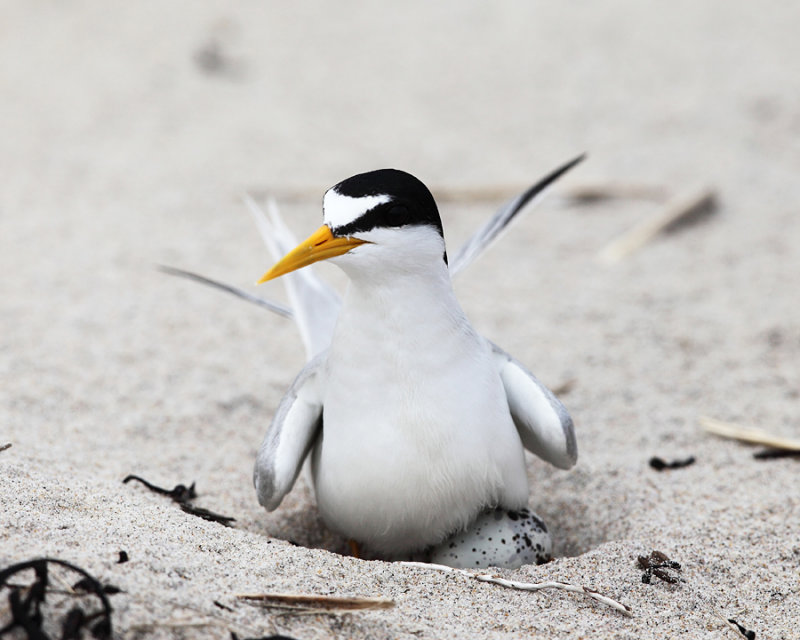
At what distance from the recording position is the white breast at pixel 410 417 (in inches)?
107

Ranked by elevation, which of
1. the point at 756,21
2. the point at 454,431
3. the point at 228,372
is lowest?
the point at 228,372

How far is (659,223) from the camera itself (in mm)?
5871

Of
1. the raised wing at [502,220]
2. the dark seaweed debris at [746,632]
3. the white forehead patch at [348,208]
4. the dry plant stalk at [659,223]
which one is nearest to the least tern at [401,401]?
the white forehead patch at [348,208]

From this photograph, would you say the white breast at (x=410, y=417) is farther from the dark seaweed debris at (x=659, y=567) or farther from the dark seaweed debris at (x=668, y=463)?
the dark seaweed debris at (x=668, y=463)

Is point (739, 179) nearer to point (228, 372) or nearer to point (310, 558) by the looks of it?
point (228, 372)

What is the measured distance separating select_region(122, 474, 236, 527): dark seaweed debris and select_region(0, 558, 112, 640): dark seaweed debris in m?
0.87

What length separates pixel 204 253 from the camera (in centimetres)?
548

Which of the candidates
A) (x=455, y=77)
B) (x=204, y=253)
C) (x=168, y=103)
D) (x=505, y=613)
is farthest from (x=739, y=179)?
(x=505, y=613)

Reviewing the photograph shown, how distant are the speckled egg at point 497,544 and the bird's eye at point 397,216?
932mm

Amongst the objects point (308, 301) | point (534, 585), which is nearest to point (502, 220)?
point (308, 301)

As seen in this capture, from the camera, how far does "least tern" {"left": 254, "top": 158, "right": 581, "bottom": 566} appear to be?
263 centimetres

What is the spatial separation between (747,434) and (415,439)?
1.69 metres

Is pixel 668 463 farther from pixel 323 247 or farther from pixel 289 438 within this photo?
pixel 323 247

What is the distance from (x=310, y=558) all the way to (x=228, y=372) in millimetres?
1852
